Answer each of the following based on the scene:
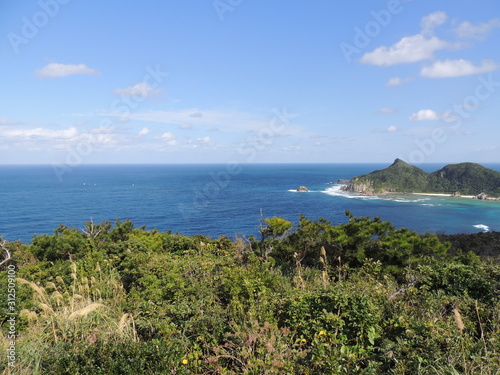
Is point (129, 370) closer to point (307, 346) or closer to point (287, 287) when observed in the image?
point (307, 346)

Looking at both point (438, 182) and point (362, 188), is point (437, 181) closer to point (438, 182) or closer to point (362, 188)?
point (438, 182)

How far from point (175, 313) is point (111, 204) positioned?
76.0 meters

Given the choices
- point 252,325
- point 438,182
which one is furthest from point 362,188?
point 252,325

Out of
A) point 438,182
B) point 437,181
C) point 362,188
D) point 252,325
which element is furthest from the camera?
point 437,181

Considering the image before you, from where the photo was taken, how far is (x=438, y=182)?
11000 cm

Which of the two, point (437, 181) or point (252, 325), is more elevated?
point (437, 181)

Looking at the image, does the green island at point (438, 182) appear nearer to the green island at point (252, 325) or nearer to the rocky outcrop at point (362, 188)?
the rocky outcrop at point (362, 188)

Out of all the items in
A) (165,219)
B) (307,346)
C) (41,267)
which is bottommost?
(165,219)

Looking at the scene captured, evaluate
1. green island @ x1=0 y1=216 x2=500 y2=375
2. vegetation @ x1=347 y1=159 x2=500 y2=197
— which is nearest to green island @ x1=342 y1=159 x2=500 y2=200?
vegetation @ x1=347 y1=159 x2=500 y2=197

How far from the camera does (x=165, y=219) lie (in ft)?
182

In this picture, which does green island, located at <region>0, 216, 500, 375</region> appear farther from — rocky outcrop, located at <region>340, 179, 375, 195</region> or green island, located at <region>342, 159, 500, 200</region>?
green island, located at <region>342, 159, 500, 200</region>

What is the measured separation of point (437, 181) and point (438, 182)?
0.63 m

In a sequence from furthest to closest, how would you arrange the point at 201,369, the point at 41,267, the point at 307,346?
the point at 41,267 → the point at 307,346 → the point at 201,369

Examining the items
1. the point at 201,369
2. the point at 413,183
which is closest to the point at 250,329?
the point at 201,369
